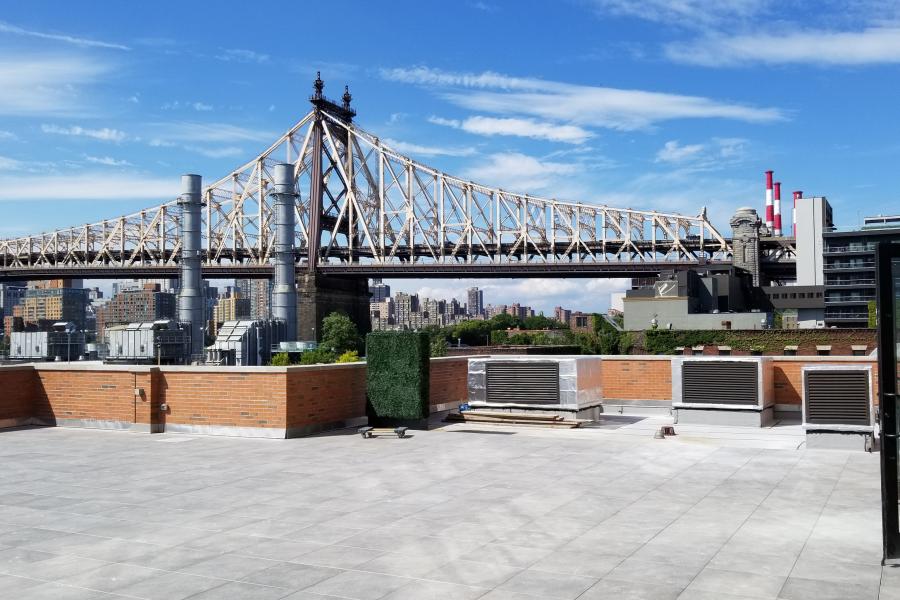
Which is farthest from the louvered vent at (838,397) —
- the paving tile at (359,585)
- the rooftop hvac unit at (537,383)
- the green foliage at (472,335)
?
the green foliage at (472,335)

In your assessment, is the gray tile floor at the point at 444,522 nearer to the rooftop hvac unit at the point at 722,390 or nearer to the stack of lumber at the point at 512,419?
the stack of lumber at the point at 512,419

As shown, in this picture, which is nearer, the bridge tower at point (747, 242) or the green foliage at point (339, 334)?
the green foliage at point (339, 334)

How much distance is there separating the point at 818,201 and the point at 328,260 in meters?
72.3

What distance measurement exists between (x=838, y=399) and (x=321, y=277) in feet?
316

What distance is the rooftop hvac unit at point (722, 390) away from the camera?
19.0 meters

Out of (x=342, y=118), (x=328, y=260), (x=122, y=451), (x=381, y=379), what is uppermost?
(x=342, y=118)

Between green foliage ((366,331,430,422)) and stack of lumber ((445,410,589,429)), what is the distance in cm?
161

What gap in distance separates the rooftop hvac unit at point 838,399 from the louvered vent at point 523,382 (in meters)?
5.91

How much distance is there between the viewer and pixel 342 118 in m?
126

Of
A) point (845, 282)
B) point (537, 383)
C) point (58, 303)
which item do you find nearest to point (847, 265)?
point (845, 282)

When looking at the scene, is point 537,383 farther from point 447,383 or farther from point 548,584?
point 548,584

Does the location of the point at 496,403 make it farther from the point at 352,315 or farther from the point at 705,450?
the point at 352,315

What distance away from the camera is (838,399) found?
1548 centimetres

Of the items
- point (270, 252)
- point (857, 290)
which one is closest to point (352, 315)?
point (270, 252)
